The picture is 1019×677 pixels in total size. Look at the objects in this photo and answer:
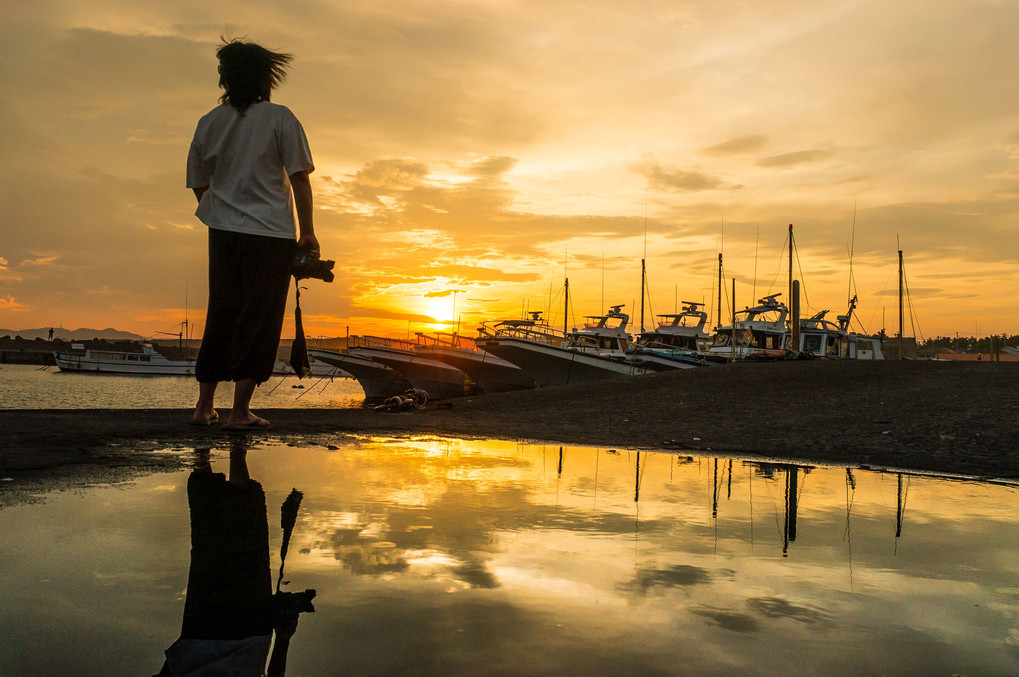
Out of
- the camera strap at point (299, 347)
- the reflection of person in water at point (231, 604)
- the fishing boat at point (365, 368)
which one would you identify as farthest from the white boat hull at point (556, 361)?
the reflection of person in water at point (231, 604)

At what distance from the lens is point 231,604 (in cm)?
154

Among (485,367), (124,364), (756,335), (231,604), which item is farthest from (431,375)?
(124,364)

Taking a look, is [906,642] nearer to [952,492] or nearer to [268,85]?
[952,492]

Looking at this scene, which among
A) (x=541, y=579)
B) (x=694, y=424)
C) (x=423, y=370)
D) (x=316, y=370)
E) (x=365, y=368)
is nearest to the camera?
(x=541, y=579)

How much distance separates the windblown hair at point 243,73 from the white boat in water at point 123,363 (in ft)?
293

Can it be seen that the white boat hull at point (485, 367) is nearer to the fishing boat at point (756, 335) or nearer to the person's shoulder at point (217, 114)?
the fishing boat at point (756, 335)

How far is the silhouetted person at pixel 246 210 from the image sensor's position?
4.42m

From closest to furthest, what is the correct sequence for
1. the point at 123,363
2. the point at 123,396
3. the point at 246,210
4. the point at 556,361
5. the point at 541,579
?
the point at 541,579 < the point at 246,210 < the point at 556,361 < the point at 123,396 < the point at 123,363

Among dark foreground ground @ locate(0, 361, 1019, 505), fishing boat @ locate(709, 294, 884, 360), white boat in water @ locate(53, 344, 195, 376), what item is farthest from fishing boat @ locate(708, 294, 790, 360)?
white boat in water @ locate(53, 344, 195, 376)

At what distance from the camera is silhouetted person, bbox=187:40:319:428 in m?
4.42

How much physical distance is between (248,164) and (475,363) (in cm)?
3250

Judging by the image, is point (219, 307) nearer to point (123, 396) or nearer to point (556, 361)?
point (556, 361)

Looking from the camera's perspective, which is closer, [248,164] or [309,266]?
[248,164]

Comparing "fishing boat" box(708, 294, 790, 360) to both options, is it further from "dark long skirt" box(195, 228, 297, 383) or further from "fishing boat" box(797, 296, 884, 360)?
"dark long skirt" box(195, 228, 297, 383)
